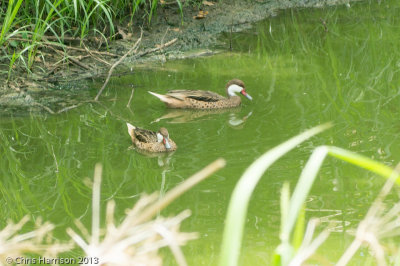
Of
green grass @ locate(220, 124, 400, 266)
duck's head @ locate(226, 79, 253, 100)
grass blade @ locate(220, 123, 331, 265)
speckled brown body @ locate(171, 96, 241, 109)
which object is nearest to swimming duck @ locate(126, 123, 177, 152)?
speckled brown body @ locate(171, 96, 241, 109)

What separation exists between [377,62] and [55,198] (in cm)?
506

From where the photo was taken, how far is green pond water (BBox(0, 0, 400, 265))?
16.0ft

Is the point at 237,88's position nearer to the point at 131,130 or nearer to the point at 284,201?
the point at 131,130

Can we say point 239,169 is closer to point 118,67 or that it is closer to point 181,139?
point 181,139

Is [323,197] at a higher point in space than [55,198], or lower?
higher

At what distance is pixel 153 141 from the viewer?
6500mm

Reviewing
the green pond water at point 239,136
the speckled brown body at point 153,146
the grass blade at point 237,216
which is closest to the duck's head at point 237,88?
the green pond water at point 239,136

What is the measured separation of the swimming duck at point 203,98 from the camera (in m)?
7.75

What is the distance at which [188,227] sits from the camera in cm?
473

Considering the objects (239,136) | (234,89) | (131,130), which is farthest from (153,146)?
(234,89)

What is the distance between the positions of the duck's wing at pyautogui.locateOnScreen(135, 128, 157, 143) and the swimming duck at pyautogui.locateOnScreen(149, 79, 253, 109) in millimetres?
1168

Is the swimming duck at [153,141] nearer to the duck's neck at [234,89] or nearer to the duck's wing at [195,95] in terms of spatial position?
the duck's wing at [195,95]

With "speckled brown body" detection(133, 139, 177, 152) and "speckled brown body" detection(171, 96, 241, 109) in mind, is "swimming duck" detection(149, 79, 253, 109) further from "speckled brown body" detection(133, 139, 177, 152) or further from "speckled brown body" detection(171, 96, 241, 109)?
"speckled brown body" detection(133, 139, 177, 152)

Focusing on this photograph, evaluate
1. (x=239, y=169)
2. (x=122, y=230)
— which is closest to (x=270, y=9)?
(x=239, y=169)
